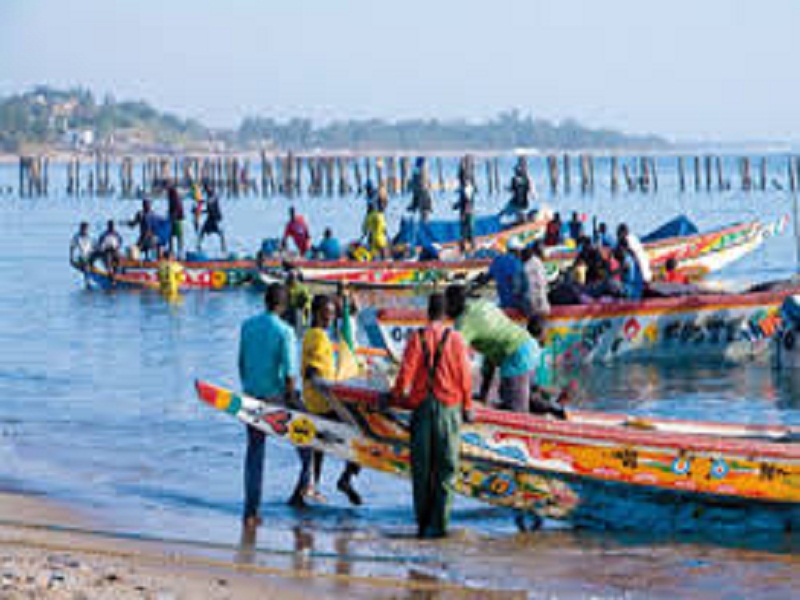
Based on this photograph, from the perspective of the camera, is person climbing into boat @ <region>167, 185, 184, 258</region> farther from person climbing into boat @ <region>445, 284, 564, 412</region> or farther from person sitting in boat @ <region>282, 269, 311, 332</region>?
person climbing into boat @ <region>445, 284, 564, 412</region>

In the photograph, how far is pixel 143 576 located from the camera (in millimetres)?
8852

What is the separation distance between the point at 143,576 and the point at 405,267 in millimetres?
19845

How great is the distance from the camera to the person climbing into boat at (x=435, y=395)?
977cm

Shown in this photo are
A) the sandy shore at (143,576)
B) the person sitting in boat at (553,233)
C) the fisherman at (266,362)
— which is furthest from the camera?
the person sitting in boat at (553,233)

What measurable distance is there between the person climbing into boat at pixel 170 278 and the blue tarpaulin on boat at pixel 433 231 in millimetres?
4723

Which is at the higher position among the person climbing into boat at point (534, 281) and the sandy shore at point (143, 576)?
the person climbing into boat at point (534, 281)

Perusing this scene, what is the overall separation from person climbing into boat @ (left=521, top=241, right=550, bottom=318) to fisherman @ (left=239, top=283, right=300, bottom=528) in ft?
26.3

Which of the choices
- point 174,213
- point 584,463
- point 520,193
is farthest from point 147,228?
point 584,463

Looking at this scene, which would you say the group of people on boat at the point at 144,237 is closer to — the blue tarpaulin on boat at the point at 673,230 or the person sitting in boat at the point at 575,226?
the person sitting in boat at the point at 575,226

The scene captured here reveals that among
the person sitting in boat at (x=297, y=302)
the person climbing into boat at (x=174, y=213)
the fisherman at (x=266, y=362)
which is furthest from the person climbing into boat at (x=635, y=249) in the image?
the person climbing into boat at (x=174, y=213)

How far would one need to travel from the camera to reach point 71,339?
25.4m

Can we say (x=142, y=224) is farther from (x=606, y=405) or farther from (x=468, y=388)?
(x=468, y=388)

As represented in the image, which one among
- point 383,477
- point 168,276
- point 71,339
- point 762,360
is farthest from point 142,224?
point 383,477

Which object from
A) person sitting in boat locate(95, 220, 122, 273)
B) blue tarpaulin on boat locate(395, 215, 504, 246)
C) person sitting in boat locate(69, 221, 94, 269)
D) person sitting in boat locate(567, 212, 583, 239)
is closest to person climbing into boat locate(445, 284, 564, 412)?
person sitting in boat locate(567, 212, 583, 239)
